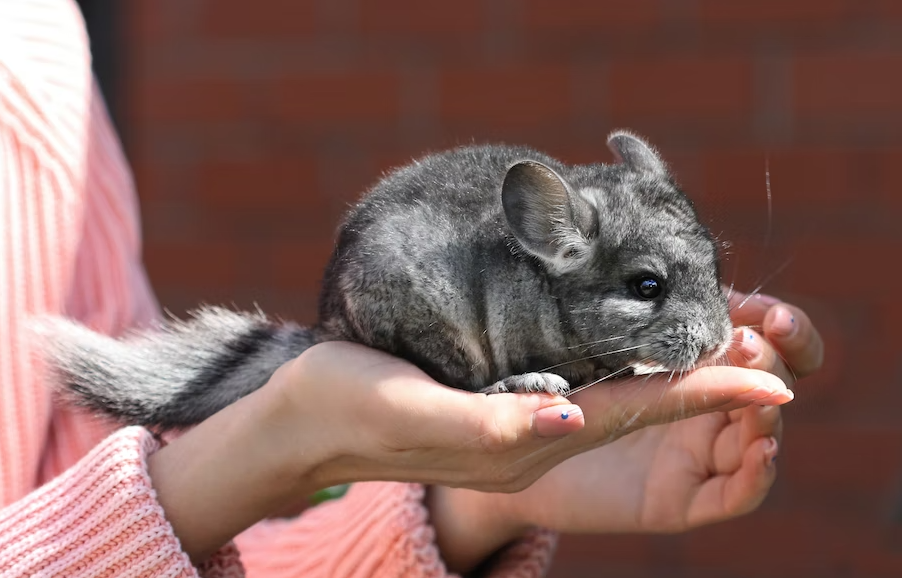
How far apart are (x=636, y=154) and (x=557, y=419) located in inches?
20.8

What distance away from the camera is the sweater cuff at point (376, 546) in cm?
164

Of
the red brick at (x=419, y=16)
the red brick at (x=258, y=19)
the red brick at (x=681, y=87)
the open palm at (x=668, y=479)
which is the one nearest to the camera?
the open palm at (x=668, y=479)

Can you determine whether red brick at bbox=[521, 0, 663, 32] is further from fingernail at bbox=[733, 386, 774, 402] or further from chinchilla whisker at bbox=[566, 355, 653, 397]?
fingernail at bbox=[733, 386, 774, 402]

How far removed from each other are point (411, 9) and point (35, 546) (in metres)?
1.88

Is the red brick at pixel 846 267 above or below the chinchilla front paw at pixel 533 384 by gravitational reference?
below

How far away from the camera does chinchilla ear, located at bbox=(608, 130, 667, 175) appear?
1.59 m

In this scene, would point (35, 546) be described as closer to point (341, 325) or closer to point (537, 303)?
point (341, 325)

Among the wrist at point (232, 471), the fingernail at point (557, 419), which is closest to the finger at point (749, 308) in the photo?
the fingernail at point (557, 419)

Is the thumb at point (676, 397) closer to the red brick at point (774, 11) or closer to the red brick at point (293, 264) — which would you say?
the red brick at point (774, 11)

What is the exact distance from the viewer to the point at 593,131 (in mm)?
2871

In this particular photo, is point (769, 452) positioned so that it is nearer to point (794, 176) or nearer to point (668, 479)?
point (668, 479)

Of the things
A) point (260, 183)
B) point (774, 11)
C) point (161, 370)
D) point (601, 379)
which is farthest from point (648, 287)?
point (260, 183)

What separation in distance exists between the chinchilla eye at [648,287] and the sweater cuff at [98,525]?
0.68 metres

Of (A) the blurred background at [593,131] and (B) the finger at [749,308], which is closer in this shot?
(B) the finger at [749,308]
